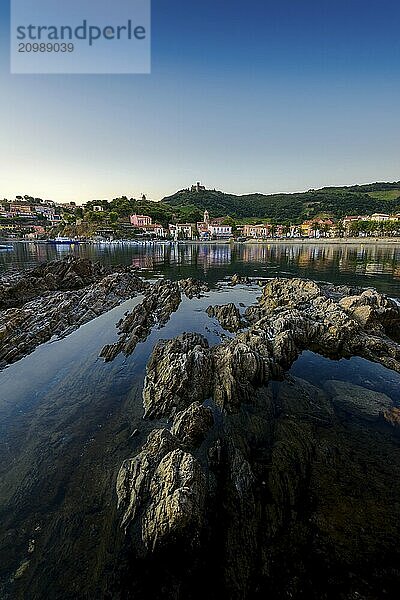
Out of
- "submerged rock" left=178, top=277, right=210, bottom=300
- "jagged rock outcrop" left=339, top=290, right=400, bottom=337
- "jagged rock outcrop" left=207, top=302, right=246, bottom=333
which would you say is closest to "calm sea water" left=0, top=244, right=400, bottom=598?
"jagged rock outcrop" left=207, top=302, right=246, bottom=333

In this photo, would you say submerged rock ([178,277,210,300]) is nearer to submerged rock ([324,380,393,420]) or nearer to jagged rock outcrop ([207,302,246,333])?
jagged rock outcrop ([207,302,246,333])

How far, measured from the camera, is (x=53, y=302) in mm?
32469

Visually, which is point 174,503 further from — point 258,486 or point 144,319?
point 144,319

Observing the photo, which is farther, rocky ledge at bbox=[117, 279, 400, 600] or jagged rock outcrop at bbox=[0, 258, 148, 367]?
jagged rock outcrop at bbox=[0, 258, 148, 367]

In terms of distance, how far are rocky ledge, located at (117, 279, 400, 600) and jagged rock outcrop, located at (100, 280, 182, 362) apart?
573 cm

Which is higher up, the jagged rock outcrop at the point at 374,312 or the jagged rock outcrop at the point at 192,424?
the jagged rock outcrop at the point at 374,312

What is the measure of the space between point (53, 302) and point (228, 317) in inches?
759

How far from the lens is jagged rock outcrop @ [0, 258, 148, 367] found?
23203mm

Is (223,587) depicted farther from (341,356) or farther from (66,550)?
(341,356)

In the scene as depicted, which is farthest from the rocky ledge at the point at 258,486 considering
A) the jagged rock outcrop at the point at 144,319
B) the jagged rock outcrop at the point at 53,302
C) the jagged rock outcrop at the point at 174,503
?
A: the jagged rock outcrop at the point at 53,302

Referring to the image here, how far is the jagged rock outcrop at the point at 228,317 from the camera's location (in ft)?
86.6

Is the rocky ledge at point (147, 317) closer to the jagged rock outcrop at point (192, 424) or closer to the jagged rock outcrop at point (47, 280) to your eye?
the jagged rock outcrop at point (192, 424)

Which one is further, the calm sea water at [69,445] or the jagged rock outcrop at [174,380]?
the jagged rock outcrop at [174,380]

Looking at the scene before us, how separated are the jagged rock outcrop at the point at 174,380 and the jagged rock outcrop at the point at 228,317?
8.65 meters
